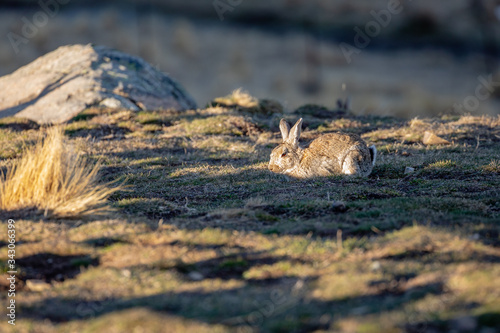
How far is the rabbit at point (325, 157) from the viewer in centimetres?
1029

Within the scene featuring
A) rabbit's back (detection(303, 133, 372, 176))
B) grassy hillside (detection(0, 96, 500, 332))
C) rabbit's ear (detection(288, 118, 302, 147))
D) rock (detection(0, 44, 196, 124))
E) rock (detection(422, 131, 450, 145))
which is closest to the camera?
grassy hillside (detection(0, 96, 500, 332))

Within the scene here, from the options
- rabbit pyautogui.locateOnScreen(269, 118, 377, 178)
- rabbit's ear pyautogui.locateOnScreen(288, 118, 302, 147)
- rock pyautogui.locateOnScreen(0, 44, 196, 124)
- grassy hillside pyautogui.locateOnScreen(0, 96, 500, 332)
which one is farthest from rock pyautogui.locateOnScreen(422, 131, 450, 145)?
rock pyautogui.locateOnScreen(0, 44, 196, 124)

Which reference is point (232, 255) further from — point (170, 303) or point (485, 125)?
point (485, 125)

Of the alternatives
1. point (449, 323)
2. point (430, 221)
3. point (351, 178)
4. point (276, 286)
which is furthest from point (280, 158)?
point (449, 323)

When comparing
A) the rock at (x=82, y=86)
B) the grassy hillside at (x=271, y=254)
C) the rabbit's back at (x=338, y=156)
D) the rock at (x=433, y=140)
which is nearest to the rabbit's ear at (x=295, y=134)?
the rabbit's back at (x=338, y=156)

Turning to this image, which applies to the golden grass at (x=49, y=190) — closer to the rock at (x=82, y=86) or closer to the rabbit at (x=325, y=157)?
the rabbit at (x=325, y=157)

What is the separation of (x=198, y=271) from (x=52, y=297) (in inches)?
54.3

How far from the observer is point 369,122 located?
17578mm

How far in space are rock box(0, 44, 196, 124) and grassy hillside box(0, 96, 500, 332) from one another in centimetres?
662

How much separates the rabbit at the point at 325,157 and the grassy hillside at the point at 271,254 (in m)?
0.40

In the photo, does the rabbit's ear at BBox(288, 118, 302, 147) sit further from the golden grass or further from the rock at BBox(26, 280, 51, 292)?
the rock at BBox(26, 280, 51, 292)

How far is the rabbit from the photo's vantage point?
10289mm

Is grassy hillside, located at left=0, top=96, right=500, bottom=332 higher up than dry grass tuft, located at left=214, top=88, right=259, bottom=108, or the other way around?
dry grass tuft, located at left=214, top=88, right=259, bottom=108

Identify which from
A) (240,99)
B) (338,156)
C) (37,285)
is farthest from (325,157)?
(240,99)
